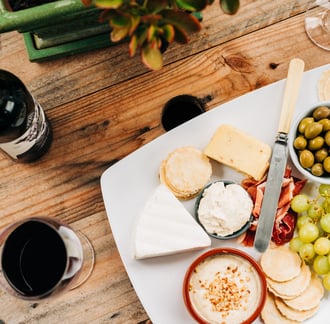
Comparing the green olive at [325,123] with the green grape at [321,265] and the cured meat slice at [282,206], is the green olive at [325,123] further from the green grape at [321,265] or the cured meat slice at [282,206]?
the green grape at [321,265]

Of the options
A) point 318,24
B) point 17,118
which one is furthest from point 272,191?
point 17,118

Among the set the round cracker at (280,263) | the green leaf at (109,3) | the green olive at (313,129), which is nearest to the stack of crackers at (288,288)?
the round cracker at (280,263)

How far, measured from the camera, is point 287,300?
1004 mm

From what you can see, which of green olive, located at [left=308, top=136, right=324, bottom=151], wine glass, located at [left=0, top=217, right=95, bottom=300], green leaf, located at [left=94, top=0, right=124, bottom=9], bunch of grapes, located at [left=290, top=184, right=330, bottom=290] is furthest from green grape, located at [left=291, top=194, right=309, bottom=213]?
green leaf, located at [left=94, top=0, right=124, bottom=9]

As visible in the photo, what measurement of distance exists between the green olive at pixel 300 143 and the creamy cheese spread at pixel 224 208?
0.45ft

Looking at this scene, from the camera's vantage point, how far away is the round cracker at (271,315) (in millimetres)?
1007

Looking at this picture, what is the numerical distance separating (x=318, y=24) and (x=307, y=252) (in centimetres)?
49

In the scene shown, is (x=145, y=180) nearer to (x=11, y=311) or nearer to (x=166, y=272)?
(x=166, y=272)

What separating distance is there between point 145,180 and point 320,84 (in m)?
0.41

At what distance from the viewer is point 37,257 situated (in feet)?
3.04

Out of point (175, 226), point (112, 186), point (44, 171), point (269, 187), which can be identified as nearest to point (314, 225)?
point (269, 187)

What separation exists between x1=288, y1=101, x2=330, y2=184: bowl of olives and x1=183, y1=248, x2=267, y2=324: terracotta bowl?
209 millimetres

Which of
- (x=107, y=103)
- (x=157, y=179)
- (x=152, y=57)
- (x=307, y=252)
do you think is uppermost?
(x=152, y=57)

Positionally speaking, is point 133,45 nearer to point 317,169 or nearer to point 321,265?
point 317,169
